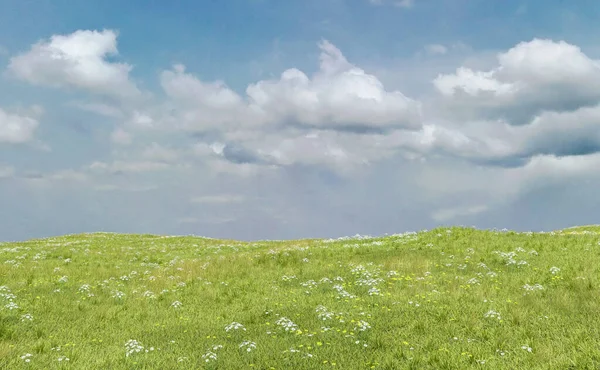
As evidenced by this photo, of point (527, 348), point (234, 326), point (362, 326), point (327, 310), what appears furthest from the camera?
point (327, 310)

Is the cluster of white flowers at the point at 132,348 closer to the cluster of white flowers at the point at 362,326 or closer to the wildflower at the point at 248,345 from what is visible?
the wildflower at the point at 248,345

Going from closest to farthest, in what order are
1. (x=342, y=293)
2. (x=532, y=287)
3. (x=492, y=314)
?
(x=492, y=314) → (x=532, y=287) → (x=342, y=293)

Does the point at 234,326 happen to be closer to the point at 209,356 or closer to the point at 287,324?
the point at 287,324

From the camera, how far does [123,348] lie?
1264cm

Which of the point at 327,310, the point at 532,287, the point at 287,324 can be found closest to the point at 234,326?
the point at 287,324

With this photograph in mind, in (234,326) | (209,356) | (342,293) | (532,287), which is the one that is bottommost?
(209,356)

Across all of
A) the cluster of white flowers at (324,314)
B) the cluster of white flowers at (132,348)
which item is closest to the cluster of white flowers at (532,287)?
the cluster of white flowers at (324,314)

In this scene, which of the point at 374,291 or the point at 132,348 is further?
the point at 374,291

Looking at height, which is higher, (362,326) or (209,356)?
(362,326)

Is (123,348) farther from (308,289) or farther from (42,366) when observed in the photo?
(308,289)

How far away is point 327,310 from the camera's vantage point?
1599 centimetres

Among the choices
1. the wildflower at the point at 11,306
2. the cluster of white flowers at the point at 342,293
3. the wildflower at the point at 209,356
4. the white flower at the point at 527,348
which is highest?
the cluster of white flowers at the point at 342,293

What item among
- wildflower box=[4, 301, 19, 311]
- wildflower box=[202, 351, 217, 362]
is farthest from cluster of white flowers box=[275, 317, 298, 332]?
wildflower box=[4, 301, 19, 311]

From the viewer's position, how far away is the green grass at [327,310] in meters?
11.4
